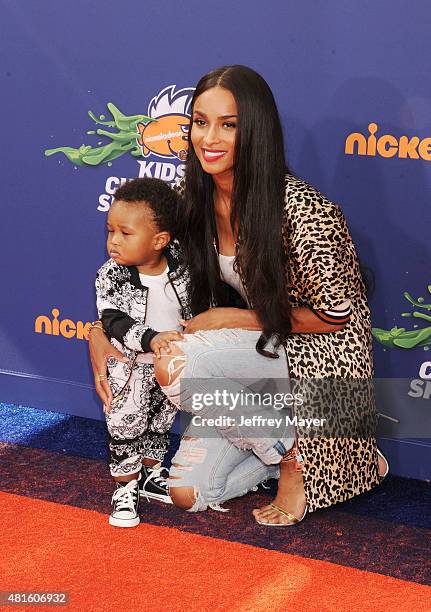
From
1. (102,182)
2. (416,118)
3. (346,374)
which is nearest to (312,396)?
(346,374)

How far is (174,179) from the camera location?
3.14 meters

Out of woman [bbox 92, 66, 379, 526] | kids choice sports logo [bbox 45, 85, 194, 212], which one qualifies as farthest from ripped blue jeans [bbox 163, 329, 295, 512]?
kids choice sports logo [bbox 45, 85, 194, 212]

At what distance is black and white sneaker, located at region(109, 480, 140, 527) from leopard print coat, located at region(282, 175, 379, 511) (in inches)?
17.8

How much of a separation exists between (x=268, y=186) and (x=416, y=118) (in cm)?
54

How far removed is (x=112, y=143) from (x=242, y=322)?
900 mm

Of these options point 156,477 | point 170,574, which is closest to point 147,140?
point 156,477

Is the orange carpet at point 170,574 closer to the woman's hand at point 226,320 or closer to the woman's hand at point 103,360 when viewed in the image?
the woman's hand at point 103,360

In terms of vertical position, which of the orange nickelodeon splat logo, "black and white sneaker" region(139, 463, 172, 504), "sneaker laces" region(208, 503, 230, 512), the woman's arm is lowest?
"sneaker laces" region(208, 503, 230, 512)

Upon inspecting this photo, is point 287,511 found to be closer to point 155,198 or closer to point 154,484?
point 154,484

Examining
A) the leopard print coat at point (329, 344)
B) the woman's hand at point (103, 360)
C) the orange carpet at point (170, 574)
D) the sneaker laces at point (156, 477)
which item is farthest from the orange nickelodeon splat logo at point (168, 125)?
the orange carpet at point (170, 574)

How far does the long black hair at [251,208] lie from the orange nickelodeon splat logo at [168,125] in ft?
1.49

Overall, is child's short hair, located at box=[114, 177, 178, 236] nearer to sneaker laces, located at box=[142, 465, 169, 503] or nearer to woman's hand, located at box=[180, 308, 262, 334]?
woman's hand, located at box=[180, 308, 262, 334]

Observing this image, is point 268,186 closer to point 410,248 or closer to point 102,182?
point 410,248

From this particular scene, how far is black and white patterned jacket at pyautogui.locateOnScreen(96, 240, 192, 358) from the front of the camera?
260cm
